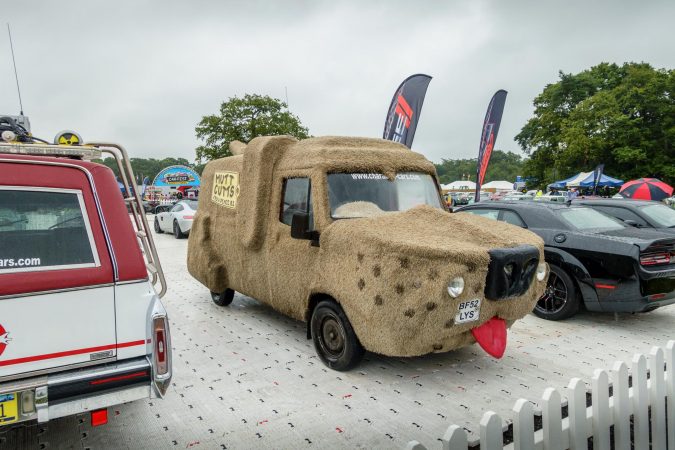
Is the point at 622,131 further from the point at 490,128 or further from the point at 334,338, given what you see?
the point at 334,338

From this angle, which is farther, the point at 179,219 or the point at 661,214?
the point at 179,219

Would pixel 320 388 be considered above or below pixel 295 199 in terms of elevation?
below

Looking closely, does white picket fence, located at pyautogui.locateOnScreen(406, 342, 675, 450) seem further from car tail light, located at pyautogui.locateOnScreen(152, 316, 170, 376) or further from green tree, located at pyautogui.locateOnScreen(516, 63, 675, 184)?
green tree, located at pyautogui.locateOnScreen(516, 63, 675, 184)

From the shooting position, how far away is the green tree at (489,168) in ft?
372

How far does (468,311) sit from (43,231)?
3039 mm

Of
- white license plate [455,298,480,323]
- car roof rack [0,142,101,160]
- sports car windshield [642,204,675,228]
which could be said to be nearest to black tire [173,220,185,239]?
car roof rack [0,142,101,160]

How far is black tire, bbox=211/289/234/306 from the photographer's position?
6.75m

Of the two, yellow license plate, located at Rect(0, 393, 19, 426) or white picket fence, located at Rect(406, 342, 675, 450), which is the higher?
yellow license plate, located at Rect(0, 393, 19, 426)

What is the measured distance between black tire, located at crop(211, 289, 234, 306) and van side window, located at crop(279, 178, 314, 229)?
7.51 feet

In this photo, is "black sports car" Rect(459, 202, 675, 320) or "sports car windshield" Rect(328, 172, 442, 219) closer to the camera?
"sports car windshield" Rect(328, 172, 442, 219)

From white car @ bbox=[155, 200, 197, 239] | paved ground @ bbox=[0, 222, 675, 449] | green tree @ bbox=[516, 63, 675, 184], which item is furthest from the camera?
green tree @ bbox=[516, 63, 675, 184]

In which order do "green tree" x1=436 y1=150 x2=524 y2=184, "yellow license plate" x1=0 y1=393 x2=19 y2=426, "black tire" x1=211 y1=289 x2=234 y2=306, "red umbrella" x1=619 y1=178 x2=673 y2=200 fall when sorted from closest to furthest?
"yellow license plate" x1=0 y1=393 x2=19 y2=426
"black tire" x1=211 y1=289 x2=234 y2=306
"red umbrella" x1=619 y1=178 x2=673 y2=200
"green tree" x1=436 y1=150 x2=524 y2=184

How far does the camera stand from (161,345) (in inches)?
109

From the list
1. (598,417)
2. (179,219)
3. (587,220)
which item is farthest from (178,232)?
(598,417)
